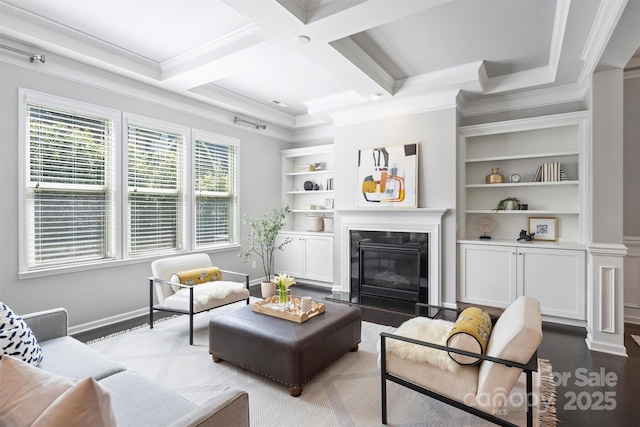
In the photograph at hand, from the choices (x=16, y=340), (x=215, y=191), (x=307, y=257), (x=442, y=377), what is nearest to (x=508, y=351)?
(x=442, y=377)

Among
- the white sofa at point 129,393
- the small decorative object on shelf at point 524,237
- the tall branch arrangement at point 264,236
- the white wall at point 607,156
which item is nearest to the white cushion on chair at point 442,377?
the white sofa at point 129,393

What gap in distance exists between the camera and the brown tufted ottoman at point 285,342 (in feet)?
7.32

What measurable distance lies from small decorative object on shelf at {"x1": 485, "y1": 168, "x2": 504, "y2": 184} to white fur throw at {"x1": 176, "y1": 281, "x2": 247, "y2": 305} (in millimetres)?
3342

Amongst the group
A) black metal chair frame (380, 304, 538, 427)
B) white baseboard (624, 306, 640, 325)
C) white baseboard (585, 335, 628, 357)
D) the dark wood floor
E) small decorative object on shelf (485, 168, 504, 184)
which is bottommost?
the dark wood floor

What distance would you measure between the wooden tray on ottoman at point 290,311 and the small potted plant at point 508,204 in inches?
107

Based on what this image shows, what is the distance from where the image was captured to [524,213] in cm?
404

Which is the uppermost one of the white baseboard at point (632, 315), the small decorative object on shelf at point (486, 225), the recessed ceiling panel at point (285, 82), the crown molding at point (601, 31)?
the recessed ceiling panel at point (285, 82)

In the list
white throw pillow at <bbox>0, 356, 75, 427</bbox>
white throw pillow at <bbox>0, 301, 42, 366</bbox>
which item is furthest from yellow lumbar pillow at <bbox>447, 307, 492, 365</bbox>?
white throw pillow at <bbox>0, 301, 42, 366</bbox>

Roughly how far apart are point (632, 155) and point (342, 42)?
3.47 metres

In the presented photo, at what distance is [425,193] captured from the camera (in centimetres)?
426

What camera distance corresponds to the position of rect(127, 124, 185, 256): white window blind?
3.79m

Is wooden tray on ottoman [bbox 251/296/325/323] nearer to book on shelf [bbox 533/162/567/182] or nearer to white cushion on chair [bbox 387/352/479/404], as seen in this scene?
white cushion on chair [bbox 387/352/479/404]

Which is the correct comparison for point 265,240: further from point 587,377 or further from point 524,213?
point 587,377

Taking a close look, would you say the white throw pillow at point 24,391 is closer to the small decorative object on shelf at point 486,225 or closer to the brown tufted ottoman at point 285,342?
the brown tufted ottoman at point 285,342
